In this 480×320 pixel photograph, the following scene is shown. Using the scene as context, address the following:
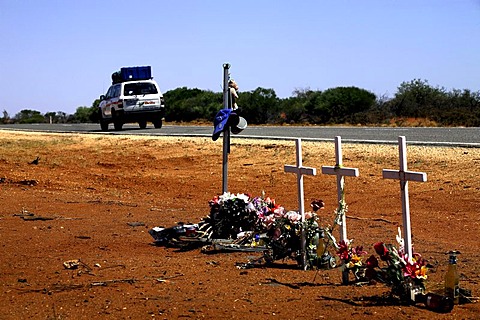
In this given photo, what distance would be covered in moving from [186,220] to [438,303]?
5623 mm

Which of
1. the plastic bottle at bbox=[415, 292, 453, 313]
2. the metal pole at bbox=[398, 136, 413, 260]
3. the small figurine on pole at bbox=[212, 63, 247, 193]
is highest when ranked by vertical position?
the small figurine on pole at bbox=[212, 63, 247, 193]

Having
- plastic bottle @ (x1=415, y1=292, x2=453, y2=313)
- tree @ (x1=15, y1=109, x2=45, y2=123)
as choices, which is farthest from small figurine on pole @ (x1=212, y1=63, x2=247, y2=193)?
tree @ (x1=15, y1=109, x2=45, y2=123)

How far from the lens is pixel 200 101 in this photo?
5241 cm

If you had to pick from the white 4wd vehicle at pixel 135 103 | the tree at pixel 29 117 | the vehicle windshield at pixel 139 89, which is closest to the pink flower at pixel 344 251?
the white 4wd vehicle at pixel 135 103

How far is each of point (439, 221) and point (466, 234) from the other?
3.26ft

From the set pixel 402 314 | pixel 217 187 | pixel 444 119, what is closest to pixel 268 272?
pixel 402 314

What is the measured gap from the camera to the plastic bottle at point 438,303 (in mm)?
6590

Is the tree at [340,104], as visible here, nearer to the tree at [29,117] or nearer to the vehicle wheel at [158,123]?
the vehicle wheel at [158,123]

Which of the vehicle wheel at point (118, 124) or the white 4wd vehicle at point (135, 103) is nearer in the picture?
the white 4wd vehicle at point (135, 103)

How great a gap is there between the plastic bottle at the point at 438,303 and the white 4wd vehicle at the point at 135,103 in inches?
1050

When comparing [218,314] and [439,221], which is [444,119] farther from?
[218,314]

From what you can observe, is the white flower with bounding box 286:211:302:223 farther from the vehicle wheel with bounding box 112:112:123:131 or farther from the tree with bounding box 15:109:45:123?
the tree with bounding box 15:109:45:123

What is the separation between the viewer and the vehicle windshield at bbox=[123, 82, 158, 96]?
108 feet

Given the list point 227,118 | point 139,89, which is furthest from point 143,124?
point 227,118
